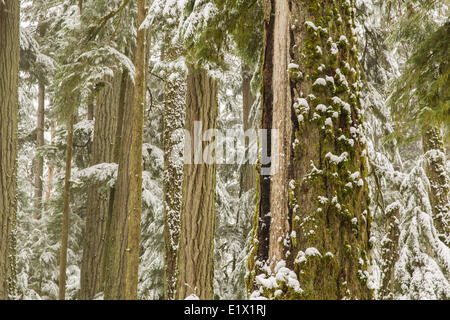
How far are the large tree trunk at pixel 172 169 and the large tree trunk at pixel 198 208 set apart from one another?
0.54 m

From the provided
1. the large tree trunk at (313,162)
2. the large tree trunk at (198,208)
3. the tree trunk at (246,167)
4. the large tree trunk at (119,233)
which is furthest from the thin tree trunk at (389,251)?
the large tree trunk at (313,162)

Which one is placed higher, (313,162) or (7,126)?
(7,126)

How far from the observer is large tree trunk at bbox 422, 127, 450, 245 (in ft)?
21.6

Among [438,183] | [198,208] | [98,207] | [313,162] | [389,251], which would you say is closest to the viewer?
[313,162]

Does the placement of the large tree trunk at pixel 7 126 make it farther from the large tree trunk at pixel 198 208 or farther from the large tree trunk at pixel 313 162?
the large tree trunk at pixel 313 162

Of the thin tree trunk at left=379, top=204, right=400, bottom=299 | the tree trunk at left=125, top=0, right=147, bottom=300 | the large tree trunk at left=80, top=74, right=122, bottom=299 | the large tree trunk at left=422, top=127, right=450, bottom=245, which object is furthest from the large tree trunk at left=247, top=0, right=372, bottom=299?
the large tree trunk at left=80, top=74, right=122, bottom=299

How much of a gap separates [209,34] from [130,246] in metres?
2.32

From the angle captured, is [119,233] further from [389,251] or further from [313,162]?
[313,162]

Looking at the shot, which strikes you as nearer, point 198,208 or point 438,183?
point 198,208

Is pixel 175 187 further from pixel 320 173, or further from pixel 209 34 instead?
pixel 320 173

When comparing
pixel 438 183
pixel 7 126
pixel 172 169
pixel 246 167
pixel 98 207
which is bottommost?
pixel 98 207

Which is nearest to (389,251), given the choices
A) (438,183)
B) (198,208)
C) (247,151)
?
(438,183)

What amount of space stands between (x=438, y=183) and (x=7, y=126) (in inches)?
263

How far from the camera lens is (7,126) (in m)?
5.44
